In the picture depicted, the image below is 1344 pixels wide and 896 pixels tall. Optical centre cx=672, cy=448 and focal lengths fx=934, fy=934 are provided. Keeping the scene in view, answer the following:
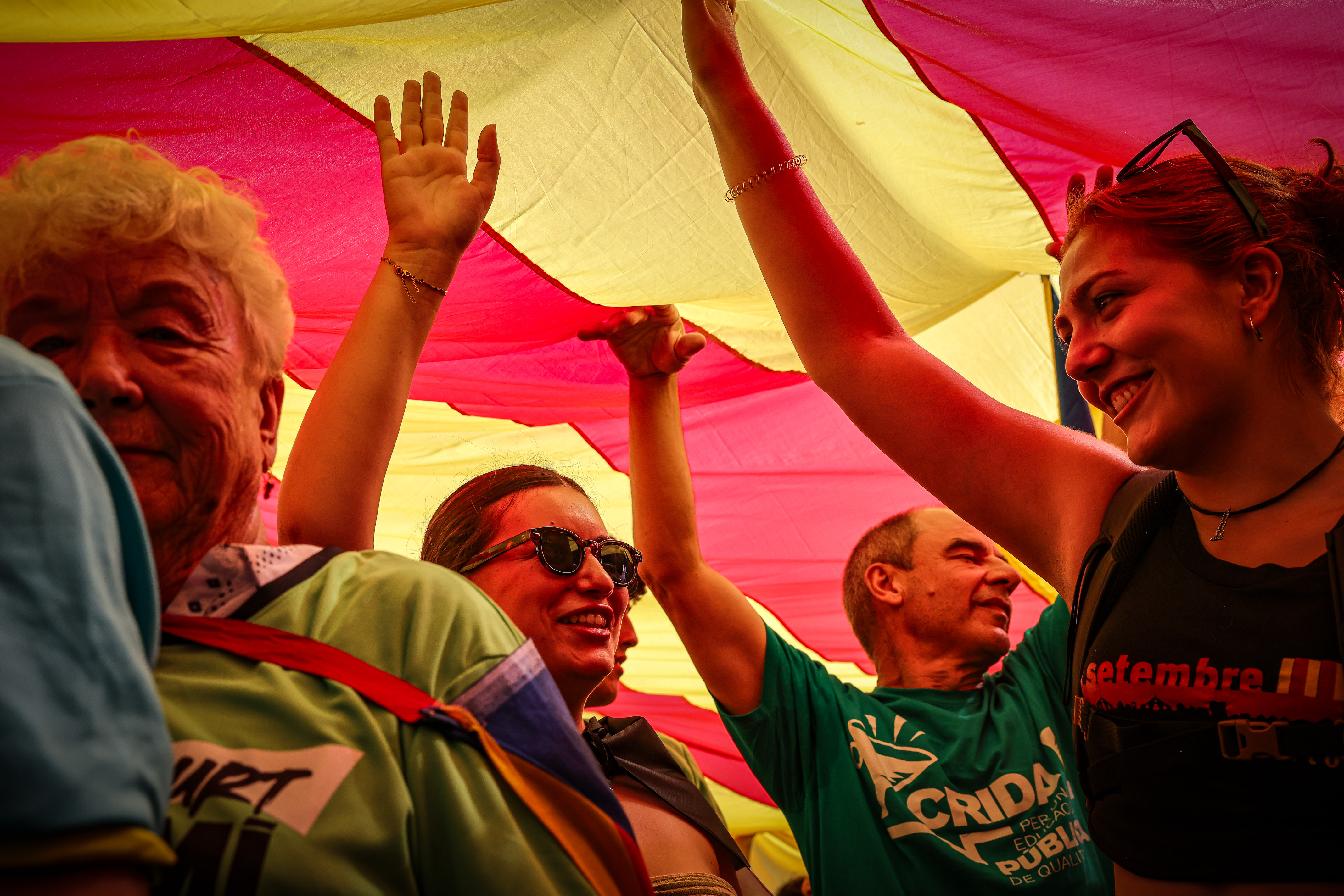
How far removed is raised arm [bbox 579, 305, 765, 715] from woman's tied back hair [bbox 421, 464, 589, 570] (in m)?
0.25

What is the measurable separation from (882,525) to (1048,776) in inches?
43.9

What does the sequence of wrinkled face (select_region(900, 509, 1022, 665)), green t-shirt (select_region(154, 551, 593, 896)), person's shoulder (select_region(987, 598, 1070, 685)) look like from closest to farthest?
green t-shirt (select_region(154, 551, 593, 896)), person's shoulder (select_region(987, 598, 1070, 685)), wrinkled face (select_region(900, 509, 1022, 665))

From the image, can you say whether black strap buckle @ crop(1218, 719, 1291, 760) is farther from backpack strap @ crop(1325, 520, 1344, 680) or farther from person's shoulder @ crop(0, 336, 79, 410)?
person's shoulder @ crop(0, 336, 79, 410)

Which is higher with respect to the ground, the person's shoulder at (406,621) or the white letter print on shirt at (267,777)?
the person's shoulder at (406,621)

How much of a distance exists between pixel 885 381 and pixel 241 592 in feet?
3.49

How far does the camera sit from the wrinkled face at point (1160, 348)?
128 centimetres

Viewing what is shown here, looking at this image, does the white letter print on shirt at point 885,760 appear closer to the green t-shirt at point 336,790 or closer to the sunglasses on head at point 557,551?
the sunglasses on head at point 557,551

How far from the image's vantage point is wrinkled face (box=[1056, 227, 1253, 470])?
128 cm

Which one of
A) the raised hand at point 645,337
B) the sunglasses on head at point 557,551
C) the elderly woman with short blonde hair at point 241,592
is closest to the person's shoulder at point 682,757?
A: the sunglasses on head at point 557,551

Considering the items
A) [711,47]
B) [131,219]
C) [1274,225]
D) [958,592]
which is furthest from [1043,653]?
[131,219]

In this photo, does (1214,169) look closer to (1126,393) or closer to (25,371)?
(1126,393)

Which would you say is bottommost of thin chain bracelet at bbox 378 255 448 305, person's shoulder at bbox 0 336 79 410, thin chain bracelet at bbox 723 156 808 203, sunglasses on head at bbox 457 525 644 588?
sunglasses on head at bbox 457 525 644 588

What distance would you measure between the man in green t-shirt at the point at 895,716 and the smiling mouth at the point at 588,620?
12.2 inches

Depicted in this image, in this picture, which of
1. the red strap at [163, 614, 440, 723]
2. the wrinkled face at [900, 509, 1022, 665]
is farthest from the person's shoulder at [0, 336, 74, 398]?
the wrinkled face at [900, 509, 1022, 665]
